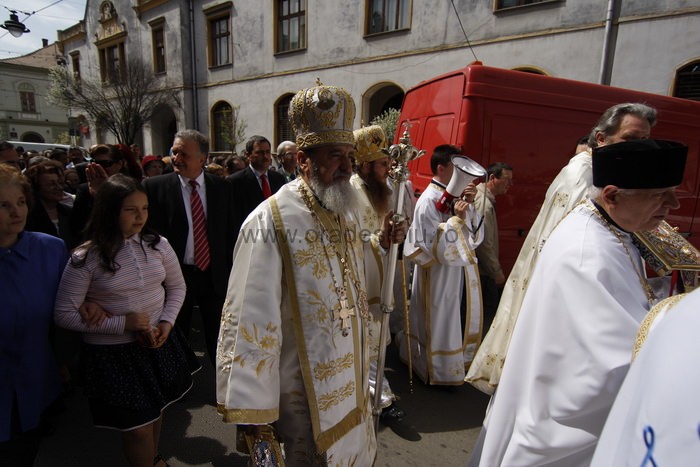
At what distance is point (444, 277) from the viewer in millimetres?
3539

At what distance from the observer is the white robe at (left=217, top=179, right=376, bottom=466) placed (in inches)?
61.4

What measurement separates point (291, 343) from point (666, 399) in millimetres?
1401

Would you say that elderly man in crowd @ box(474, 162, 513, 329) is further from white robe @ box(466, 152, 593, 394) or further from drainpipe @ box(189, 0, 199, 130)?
drainpipe @ box(189, 0, 199, 130)

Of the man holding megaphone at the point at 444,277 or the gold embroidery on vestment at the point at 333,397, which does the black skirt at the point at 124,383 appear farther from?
the man holding megaphone at the point at 444,277

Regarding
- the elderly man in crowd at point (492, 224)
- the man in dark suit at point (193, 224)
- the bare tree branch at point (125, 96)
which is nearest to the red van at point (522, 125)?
the elderly man in crowd at point (492, 224)

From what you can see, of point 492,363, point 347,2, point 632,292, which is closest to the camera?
point 632,292

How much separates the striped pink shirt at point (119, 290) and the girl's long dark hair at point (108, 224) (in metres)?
0.03

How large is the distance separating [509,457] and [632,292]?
0.73m

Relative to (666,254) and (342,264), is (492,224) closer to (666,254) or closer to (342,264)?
(666,254)

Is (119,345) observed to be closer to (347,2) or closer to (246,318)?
(246,318)

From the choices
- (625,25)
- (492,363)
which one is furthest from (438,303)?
(625,25)

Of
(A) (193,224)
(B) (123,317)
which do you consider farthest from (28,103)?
(B) (123,317)

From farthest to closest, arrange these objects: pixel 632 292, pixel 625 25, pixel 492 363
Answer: pixel 625 25
pixel 492 363
pixel 632 292

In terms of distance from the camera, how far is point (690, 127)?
5465mm
